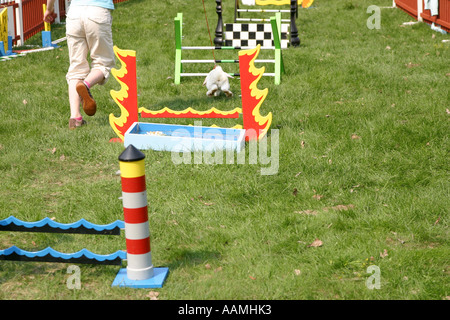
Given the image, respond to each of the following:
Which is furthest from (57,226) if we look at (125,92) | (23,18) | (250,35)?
(23,18)

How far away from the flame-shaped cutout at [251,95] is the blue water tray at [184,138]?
6.4 inches

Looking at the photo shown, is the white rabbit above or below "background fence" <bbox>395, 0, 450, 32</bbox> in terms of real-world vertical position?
below

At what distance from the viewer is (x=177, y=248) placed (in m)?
3.77

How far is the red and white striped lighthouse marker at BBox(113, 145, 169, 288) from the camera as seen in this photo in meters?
3.12

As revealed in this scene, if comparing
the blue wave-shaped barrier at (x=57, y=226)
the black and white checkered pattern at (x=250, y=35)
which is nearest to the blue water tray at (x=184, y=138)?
the blue wave-shaped barrier at (x=57, y=226)

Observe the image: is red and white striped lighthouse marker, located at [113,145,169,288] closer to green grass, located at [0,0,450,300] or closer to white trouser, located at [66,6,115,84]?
green grass, located at [0,0,450,300]

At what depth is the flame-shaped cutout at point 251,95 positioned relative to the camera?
553 cm

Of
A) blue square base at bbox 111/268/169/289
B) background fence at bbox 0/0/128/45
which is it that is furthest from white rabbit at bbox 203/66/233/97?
background fence at bbox 0/0/128/45

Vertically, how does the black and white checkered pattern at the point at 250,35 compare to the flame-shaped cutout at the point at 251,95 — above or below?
above

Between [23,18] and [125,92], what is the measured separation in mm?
7004

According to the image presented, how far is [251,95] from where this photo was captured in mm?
5570

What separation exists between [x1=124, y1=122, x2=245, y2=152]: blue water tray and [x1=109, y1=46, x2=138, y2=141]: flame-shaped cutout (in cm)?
15

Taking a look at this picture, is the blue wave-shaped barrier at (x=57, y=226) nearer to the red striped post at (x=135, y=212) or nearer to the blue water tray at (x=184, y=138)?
the red striped post at (x=135, y=212)
